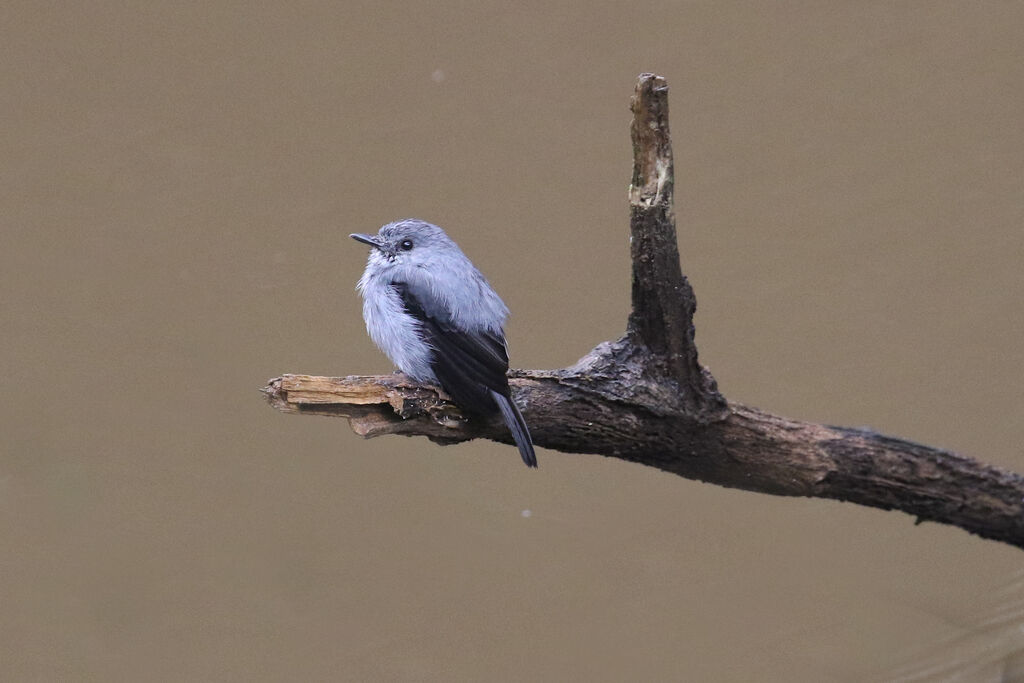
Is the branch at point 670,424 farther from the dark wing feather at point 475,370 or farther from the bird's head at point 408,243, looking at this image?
the bird's head at point 408,243

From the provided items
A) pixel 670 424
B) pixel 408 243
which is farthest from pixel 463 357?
pixel 670 424

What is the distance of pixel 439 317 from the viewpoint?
3.07 meters

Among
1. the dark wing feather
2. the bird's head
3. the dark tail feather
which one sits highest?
the bird's head

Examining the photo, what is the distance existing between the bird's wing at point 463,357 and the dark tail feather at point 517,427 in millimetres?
21

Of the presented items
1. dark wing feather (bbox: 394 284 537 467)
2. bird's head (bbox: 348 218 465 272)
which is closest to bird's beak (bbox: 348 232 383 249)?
bird's head (bbox: 348 218 465 272)

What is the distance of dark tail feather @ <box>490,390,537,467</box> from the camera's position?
2.92 metres

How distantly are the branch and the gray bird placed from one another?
0.10m

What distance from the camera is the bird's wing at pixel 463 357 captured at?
2.94m

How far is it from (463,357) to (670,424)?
69 cm

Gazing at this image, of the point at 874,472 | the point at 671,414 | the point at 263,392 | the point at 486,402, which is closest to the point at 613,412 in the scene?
the point at 671,414

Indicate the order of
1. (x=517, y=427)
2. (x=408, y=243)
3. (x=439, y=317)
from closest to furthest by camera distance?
1. (x=517, y=427)
2. (x=439, y=317)
3. (x=408, y=243)

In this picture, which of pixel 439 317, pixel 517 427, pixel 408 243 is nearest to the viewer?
pixel 517 427

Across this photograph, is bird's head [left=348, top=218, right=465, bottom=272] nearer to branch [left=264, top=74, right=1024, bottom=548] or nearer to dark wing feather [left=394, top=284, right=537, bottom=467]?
dark wing feather [left=394, top=284, right=537, bottom=467]

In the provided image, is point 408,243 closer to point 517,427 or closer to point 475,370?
point 475,370
